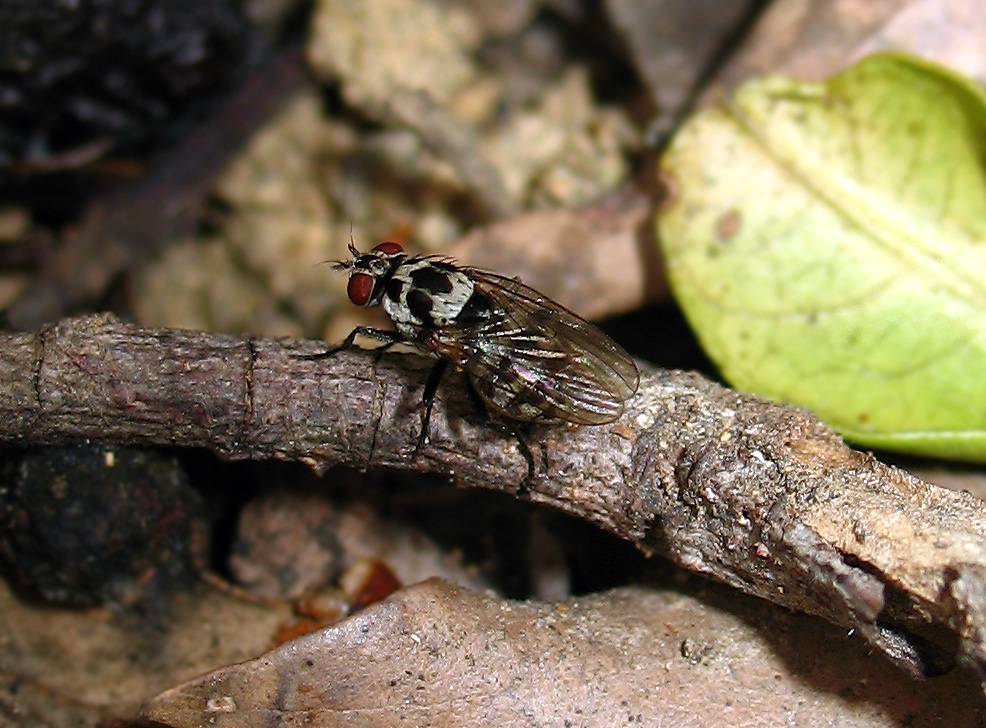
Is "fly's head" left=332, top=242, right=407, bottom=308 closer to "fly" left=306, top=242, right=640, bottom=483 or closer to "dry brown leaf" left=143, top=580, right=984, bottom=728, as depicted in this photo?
"fly" left=306, top=242, right=640, bottom=483

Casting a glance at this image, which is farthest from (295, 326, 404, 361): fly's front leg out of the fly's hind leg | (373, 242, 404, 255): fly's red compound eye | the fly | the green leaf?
the green leaf

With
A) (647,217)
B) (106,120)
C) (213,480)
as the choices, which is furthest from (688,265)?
(106,120)

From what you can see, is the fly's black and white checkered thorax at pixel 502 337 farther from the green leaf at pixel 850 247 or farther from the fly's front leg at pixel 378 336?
the green leaf at pixel 850 247

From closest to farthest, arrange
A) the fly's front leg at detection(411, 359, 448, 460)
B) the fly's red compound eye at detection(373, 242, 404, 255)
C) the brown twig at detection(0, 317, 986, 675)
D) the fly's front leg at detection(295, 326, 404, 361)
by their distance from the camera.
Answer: the brown twig at detection(0, 317, 986, 675), the fly's front leg at detection(411, 359, 448, 460), the fly's front leg at detection(295, 326, 404, 361), the fly's red compound eye at detection(373, 242, 404, 255)

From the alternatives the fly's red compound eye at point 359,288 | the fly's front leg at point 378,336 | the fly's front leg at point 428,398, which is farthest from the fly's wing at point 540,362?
the fly's red compound eye at point 359,288

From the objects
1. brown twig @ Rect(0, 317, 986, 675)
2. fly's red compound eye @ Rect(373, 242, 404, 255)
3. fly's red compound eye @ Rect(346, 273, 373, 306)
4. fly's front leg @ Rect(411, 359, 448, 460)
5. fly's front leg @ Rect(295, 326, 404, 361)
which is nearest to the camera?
brown twig @ Rect(0, 317, 986, 675)

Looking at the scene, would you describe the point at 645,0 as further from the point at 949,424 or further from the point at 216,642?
the point at 216,642

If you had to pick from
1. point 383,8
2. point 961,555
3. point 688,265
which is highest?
point 383,8
